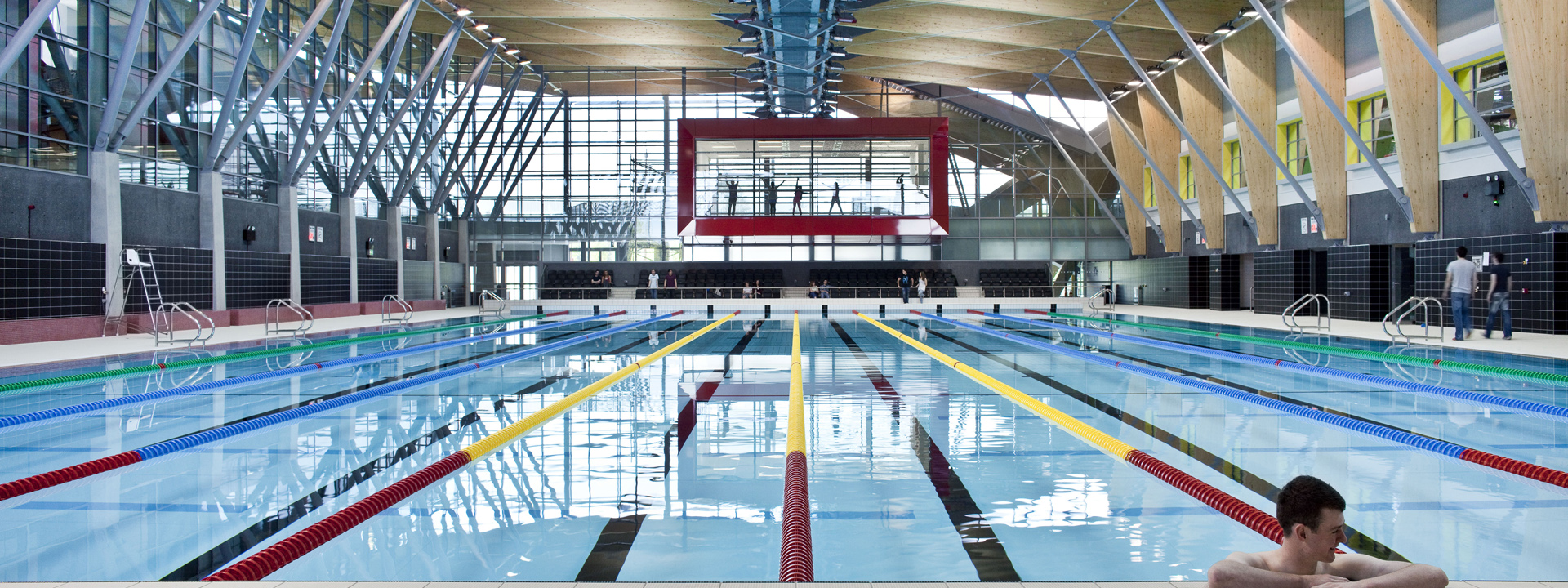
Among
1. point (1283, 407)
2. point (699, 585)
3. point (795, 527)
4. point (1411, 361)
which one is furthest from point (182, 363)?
point (1411, 361)

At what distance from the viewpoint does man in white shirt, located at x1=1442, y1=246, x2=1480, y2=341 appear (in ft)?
39.2

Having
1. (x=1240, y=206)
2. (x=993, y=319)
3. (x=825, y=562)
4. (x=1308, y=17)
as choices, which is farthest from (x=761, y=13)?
(x=825, y=562)

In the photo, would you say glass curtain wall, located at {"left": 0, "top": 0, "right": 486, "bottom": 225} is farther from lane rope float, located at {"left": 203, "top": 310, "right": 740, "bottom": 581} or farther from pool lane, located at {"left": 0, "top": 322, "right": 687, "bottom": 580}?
lane rope float, located at {"left": 203, "top": 310, "right": 740, "bottom": 581}

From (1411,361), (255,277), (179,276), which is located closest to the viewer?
(1411,361)

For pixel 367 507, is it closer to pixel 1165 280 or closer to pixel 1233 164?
pixel 1233 164

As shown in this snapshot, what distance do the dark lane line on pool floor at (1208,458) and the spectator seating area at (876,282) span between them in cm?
2086

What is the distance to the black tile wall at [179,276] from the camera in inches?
623

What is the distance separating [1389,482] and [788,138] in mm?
22214

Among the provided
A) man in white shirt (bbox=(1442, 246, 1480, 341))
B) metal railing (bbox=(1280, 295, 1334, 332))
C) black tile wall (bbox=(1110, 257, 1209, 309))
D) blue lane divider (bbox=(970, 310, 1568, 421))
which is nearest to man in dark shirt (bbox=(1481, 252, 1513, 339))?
man in white shirt (bbox=(1442, 246, 1480, 341))

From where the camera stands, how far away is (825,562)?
3.24 m

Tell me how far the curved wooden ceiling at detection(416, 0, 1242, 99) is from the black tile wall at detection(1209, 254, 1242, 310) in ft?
16.5

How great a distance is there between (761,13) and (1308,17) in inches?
378

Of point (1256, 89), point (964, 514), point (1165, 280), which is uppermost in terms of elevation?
point (1256, 89)

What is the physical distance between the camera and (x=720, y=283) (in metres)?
30.4
